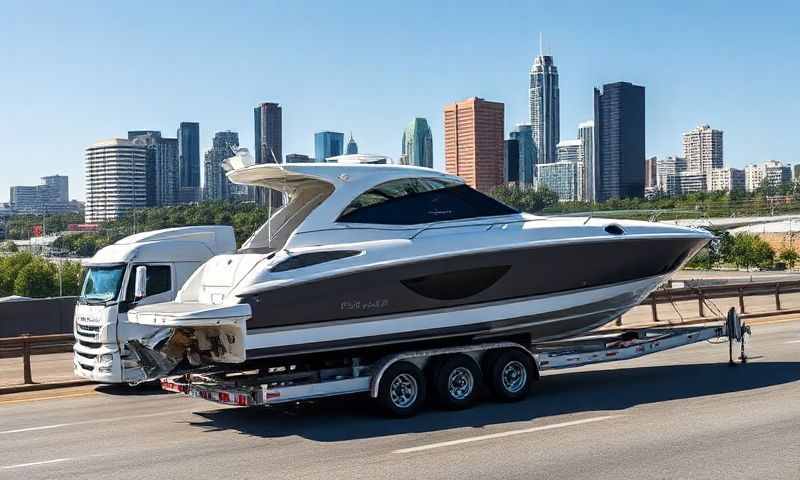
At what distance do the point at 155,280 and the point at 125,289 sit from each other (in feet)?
1.68

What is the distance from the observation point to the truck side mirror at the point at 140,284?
1545 centimetres

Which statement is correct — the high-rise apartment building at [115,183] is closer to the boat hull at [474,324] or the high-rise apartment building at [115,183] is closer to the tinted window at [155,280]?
the tinted window at [155,280]

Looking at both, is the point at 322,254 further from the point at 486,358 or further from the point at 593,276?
the point at 593,276

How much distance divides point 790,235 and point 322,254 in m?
83.6

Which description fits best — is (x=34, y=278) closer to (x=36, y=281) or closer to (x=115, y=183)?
(x=36, y=281)

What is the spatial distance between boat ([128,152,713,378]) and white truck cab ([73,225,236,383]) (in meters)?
1.33

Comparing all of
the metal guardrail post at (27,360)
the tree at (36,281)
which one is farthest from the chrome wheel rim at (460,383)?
the tree at (36,281)

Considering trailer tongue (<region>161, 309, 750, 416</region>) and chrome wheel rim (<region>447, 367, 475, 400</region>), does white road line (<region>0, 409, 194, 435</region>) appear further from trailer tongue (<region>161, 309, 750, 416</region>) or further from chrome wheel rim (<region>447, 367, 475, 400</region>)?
chrome wheel rim (<region>447, 367, 475, 400</region>)

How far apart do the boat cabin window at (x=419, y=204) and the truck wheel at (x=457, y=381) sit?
2143 millimetres

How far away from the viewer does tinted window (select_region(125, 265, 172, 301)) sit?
15523mm

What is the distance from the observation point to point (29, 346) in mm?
17812

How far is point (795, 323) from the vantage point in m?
24.0

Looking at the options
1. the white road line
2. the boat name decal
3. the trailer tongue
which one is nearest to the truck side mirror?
the white road line

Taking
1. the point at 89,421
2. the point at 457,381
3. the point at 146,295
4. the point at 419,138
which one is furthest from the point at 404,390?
the point at 419,138
